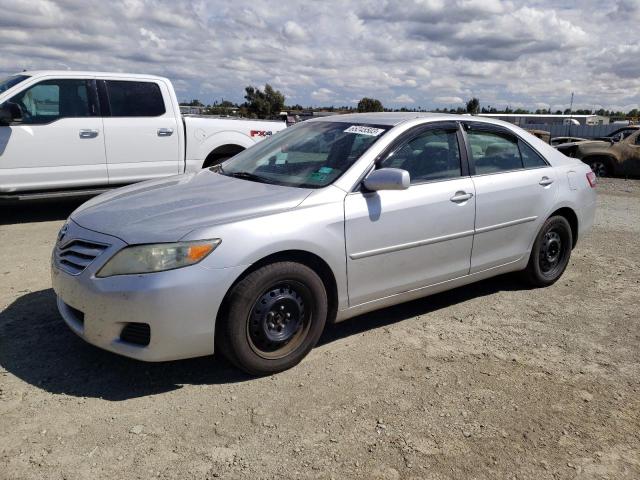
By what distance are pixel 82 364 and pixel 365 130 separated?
2504mm

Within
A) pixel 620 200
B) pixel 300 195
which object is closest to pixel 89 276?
pixel 300 195

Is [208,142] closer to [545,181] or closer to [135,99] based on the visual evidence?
[135,99]

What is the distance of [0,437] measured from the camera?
2834 mm

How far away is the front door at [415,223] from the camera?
12.3ft

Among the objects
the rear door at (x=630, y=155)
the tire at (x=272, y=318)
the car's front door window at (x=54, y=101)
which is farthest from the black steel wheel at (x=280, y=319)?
the rear door at (x=630, y=155)

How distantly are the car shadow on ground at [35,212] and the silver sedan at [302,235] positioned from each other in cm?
436

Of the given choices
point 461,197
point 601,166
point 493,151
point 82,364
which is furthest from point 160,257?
point 601,166

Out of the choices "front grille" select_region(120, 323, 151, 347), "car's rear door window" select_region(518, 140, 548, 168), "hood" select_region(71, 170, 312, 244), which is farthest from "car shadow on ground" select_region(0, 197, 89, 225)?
"car's rear door window" select_region(518, 140, 548, 168)

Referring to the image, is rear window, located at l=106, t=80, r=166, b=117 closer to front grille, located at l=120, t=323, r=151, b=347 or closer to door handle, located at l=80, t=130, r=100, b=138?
door handle, located at l=80, t=130, r=100, b=138

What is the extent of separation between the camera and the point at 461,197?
4.30m

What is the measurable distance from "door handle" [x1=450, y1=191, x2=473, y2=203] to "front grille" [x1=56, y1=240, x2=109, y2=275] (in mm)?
2460

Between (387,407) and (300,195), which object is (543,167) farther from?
(387,407)

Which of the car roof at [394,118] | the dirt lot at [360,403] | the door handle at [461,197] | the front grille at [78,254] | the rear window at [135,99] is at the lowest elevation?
the dirt lot at [360,403]

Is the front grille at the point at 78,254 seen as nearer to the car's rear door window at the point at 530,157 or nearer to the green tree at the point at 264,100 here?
the car's rear door window at the point at 530,157
